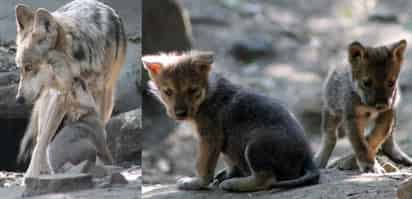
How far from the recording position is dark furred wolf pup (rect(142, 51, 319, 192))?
6.72 metres

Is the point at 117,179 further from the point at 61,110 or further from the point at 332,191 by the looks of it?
the point at 332,191

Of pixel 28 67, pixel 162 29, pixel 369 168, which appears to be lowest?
pixel 162 29

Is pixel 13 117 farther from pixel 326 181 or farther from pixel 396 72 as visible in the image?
pixel 396 72

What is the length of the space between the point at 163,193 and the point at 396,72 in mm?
2291

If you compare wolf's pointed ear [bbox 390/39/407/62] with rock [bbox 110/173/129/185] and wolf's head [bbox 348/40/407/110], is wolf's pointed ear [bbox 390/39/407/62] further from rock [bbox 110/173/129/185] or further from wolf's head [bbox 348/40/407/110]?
rock [bbox 110/173/129/185]

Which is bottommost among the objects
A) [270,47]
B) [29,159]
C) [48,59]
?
[270,47]

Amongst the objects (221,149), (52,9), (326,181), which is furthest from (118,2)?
(326,181)

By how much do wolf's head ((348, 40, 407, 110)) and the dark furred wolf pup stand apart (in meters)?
0.76

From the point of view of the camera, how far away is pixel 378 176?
7.11 metres

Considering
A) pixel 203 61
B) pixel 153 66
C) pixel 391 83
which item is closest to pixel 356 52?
pixel 391 83

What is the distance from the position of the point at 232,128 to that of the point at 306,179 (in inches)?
29.5

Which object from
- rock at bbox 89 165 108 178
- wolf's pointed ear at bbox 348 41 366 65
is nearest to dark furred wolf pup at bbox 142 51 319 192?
wolf's pointed ear at bbox 348 41 366 65

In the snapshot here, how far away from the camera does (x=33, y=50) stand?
5398mm

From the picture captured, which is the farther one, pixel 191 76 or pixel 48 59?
pixel 191 76
